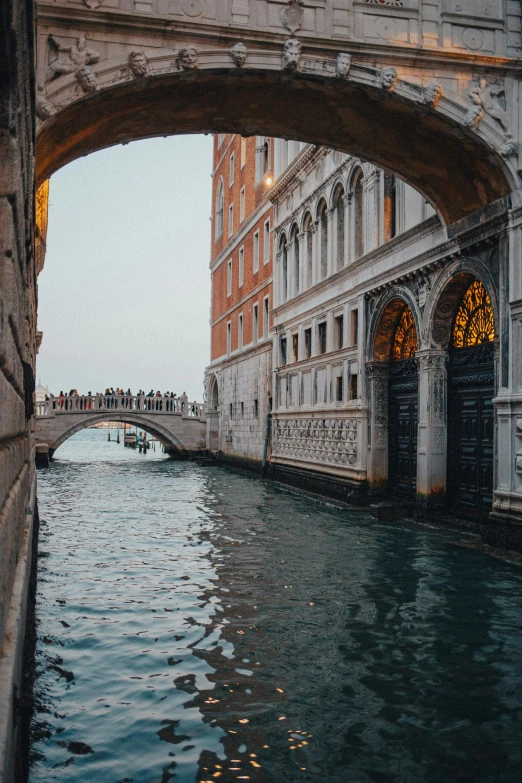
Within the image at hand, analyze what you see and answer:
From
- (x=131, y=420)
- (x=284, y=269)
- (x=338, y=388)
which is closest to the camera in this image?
(x=338, y=388)

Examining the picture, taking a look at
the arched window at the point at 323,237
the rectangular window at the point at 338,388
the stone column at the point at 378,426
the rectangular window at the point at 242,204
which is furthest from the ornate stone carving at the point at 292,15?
the rectangular window at the point at 242,204

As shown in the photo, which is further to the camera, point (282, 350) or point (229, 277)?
point (229, 277)

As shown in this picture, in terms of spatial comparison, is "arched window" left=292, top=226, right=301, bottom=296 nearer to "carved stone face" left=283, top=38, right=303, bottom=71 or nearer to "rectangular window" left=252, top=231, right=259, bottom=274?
"rectangular window" left=252, top=231, right=259, bottom=274

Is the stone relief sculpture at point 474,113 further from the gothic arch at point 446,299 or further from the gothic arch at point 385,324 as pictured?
the gothic arch at point 385,324

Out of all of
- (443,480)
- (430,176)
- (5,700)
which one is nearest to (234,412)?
(443,480)

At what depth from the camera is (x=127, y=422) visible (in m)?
29.3

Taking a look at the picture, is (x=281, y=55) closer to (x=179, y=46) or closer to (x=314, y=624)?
(x=179, y=46)

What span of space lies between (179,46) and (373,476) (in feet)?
26.0

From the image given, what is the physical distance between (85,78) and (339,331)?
8747mm

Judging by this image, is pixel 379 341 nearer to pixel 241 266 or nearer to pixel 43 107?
pixel 43 107

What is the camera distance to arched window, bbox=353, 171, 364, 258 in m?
14.0

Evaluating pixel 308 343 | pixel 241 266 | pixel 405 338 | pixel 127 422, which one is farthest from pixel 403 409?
pixel 127 422

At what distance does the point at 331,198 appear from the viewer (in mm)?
15242

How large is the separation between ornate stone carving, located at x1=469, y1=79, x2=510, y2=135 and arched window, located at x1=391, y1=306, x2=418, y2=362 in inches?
171
